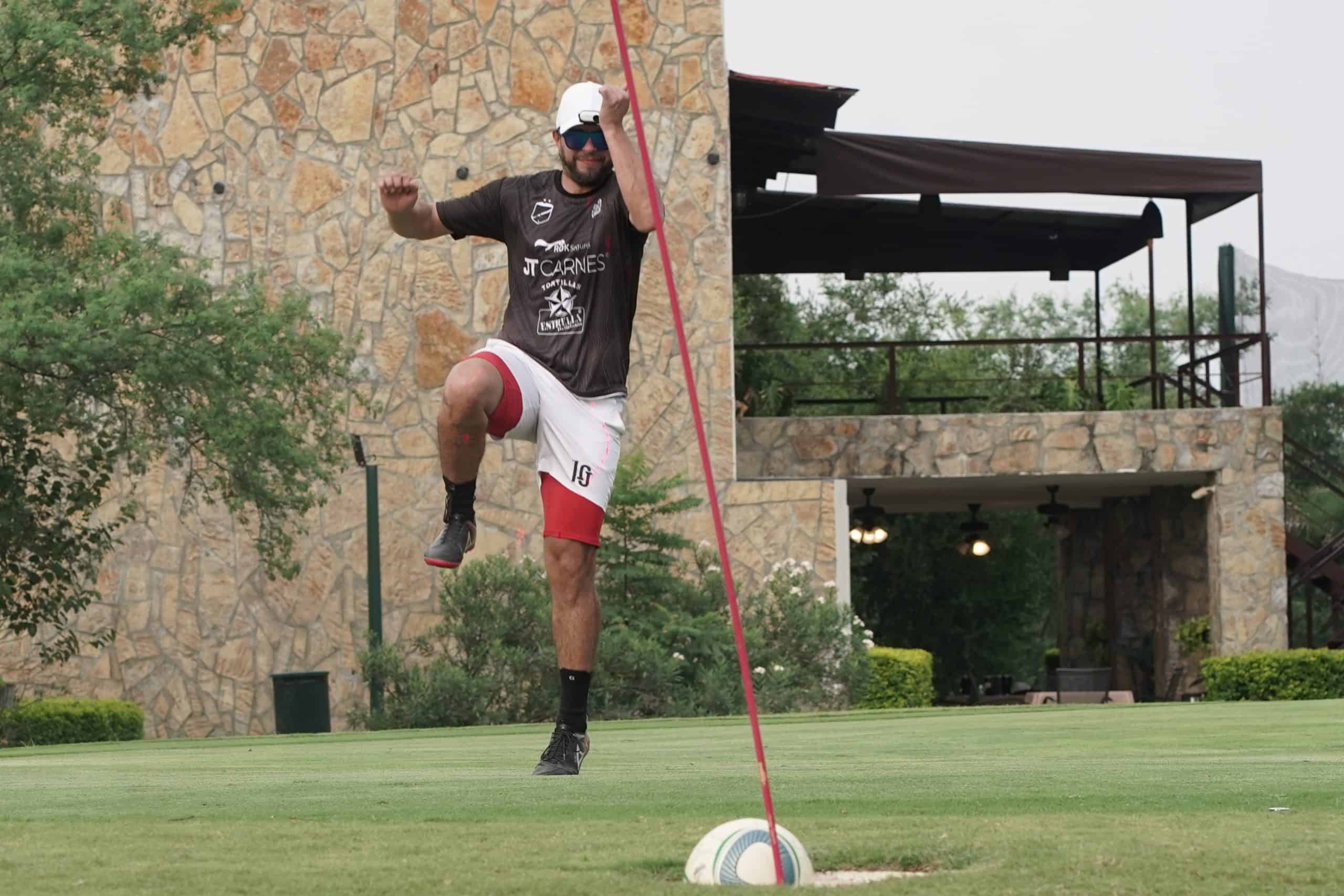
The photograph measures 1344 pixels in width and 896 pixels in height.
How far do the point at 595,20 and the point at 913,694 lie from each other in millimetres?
7927

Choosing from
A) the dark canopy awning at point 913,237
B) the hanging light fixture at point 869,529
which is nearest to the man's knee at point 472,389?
the dark canopy awning at point 913,237

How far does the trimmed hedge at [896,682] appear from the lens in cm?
2047

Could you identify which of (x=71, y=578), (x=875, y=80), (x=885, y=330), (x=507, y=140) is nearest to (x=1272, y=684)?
(x=507, y=140)

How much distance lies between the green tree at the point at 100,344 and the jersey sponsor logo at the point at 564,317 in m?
8.41

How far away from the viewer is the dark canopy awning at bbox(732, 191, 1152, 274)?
23750 mm

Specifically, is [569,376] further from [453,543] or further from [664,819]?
[664,819]

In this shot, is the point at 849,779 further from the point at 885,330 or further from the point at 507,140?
the point at 885,330

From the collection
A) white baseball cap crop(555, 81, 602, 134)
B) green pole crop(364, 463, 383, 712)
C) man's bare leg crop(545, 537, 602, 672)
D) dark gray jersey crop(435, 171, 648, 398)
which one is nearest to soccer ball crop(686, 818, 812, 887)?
man's bare leg crop(545, 537, 602, 672)

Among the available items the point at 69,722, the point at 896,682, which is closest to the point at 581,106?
the point at 69,722

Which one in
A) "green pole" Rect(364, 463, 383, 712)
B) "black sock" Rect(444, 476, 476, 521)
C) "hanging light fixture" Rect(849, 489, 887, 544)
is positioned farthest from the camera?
"hanging light fixture" Rect(849, 489, 887, 544)

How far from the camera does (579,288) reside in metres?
6.09

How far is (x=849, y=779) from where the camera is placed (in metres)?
5.52

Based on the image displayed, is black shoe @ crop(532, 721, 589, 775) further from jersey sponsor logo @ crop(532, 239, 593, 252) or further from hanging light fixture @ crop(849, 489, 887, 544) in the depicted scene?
hanging light fixture @ crop(849, 489, 887, 544)

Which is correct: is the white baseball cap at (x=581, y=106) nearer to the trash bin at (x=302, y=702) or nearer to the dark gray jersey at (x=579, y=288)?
the dark gray jersey at (x=579, y=288)
